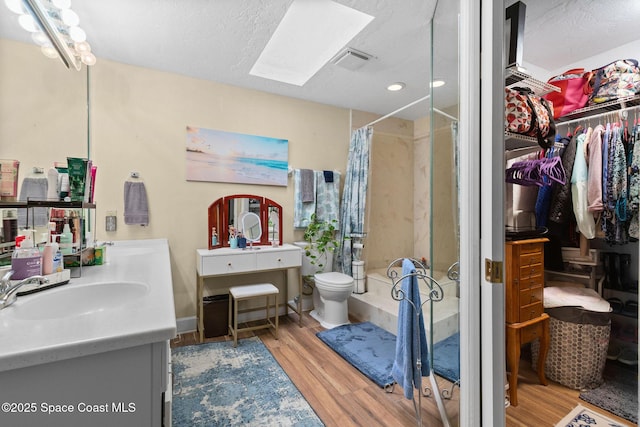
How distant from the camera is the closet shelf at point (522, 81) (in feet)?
4.79

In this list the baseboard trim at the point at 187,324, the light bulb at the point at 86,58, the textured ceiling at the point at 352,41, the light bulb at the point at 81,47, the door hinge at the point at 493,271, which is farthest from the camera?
the baseboard trim at the point at 187,324

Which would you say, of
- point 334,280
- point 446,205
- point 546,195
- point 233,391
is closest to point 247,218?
point 334,280

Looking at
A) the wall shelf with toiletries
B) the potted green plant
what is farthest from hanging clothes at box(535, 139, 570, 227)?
the wall shelf with toiletries

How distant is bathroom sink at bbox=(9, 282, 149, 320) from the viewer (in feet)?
3.04

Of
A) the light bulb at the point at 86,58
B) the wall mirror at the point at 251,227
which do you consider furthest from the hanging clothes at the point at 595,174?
the light bulb at the point at 86,58

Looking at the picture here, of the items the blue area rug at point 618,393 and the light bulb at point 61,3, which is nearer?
the light bulb at point 61,3

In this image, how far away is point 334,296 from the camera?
274cm

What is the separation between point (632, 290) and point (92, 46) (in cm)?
437

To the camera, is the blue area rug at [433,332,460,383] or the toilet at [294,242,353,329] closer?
the blue area rug at [433,332,460,383]

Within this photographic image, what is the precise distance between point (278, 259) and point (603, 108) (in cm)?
276

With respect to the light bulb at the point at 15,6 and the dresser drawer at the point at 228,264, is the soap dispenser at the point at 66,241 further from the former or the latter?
the dresser drawer at the point at 228,264

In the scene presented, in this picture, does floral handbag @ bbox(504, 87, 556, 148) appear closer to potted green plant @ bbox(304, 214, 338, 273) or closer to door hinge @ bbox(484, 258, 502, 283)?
door hinge @ bbox(484, 258, 502, 283)

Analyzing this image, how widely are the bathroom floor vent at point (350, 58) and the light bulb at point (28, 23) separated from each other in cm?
181

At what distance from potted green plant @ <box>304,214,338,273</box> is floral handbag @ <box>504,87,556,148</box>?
79.9 inches
